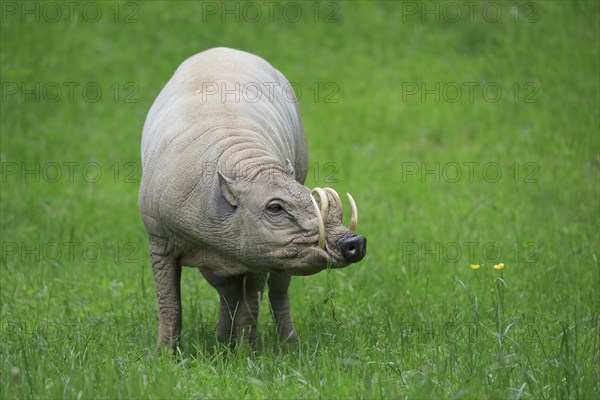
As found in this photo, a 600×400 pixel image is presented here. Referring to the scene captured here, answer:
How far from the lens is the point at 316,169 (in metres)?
12.5

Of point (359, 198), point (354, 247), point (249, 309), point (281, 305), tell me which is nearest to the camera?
point (354, 247)

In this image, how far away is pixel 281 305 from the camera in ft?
24.8

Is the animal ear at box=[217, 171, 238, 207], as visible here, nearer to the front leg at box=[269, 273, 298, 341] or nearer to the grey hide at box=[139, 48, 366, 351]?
the grey hide at box=[139, 48, 366, 351]

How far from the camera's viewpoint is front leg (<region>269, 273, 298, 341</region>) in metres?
7.52

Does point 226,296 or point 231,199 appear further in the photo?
point 226,296

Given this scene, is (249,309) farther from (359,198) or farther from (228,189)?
(359,198)

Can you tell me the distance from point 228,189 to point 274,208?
35 centimetres

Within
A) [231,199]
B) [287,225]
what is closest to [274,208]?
[287,225]

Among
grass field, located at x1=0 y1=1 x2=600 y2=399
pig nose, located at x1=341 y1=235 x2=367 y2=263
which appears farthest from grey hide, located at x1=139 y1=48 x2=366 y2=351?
grass field, located at x1=0 y1=1 x2=600 y2=399

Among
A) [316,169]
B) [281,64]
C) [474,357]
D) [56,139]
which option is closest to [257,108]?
[474,357]

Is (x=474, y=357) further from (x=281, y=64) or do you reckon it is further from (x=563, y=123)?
(x=281, y=64)

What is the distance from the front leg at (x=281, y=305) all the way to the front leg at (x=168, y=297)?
3.14ft

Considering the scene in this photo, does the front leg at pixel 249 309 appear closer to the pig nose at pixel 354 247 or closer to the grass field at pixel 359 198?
the grass field at pixel 359 198

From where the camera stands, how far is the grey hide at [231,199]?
5.77 m
